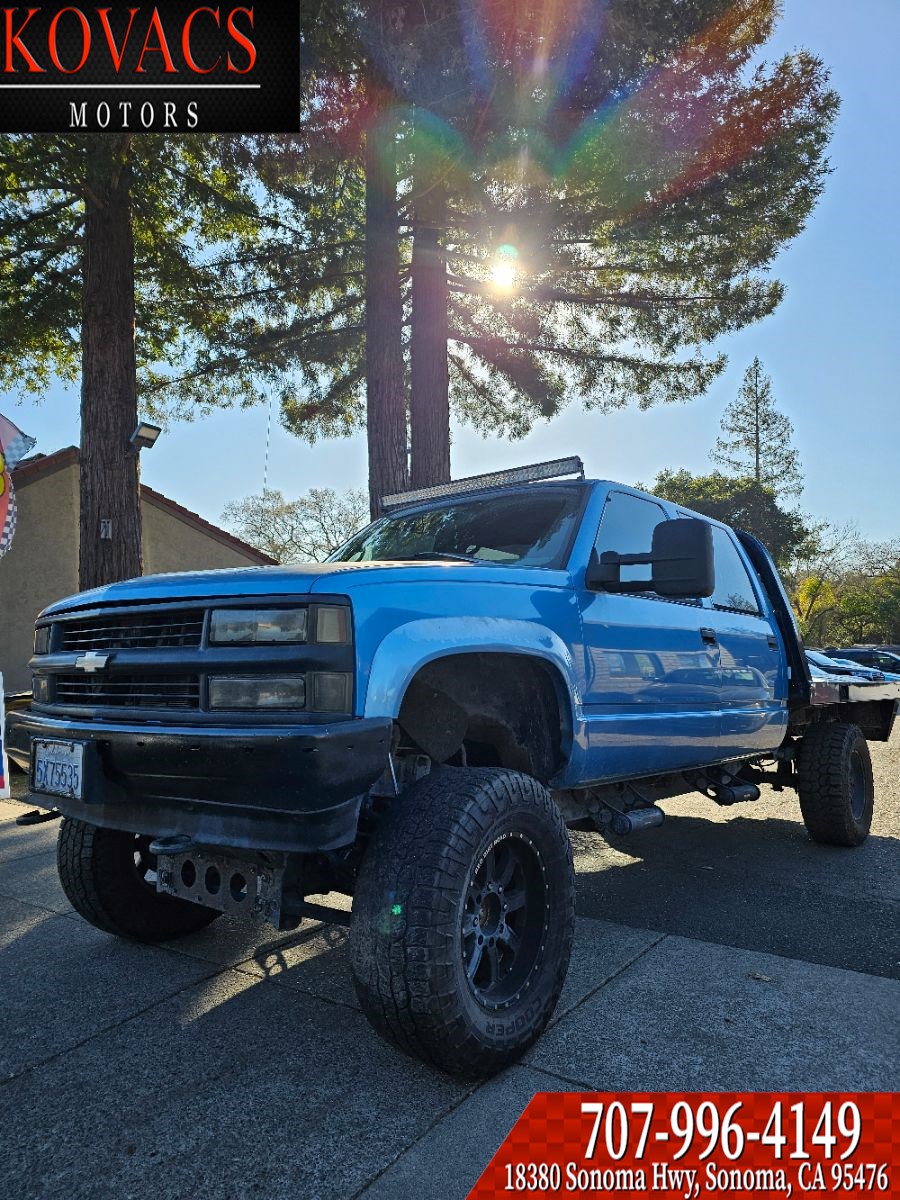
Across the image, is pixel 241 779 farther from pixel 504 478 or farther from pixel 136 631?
pixel 504 478

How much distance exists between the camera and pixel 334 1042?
2547 millimetres

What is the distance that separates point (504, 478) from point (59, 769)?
2308 millimetres

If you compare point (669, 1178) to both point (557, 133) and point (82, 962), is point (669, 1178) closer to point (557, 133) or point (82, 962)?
point (82, 962)

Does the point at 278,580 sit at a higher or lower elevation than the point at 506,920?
higher

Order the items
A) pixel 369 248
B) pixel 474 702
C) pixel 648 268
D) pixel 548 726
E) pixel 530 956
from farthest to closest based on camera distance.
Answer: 1. pixel 648 268
2. pixel 369 248
3. pixel 548 726
4. pixel 474 702
5. pixel 530 956

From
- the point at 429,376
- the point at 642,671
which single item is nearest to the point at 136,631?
the point at 642,671

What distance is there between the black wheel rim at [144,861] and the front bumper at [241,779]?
31.0 inches

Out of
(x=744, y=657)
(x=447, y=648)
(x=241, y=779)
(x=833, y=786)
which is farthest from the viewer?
(x=833, y=786)

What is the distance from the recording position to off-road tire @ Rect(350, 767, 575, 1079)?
7.06ft

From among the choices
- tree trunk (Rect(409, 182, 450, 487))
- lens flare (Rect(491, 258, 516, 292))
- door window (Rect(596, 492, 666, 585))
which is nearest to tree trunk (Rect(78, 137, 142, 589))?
tree trunk (Rect(409, 182, 450, 487))

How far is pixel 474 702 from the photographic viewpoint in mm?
2811

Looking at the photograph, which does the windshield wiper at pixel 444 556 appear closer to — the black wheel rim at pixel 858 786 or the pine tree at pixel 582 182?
the black wheel rim at pixel 858 786

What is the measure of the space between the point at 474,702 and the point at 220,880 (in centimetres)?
103

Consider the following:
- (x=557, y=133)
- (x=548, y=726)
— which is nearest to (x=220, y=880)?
(x=548, y=726)
